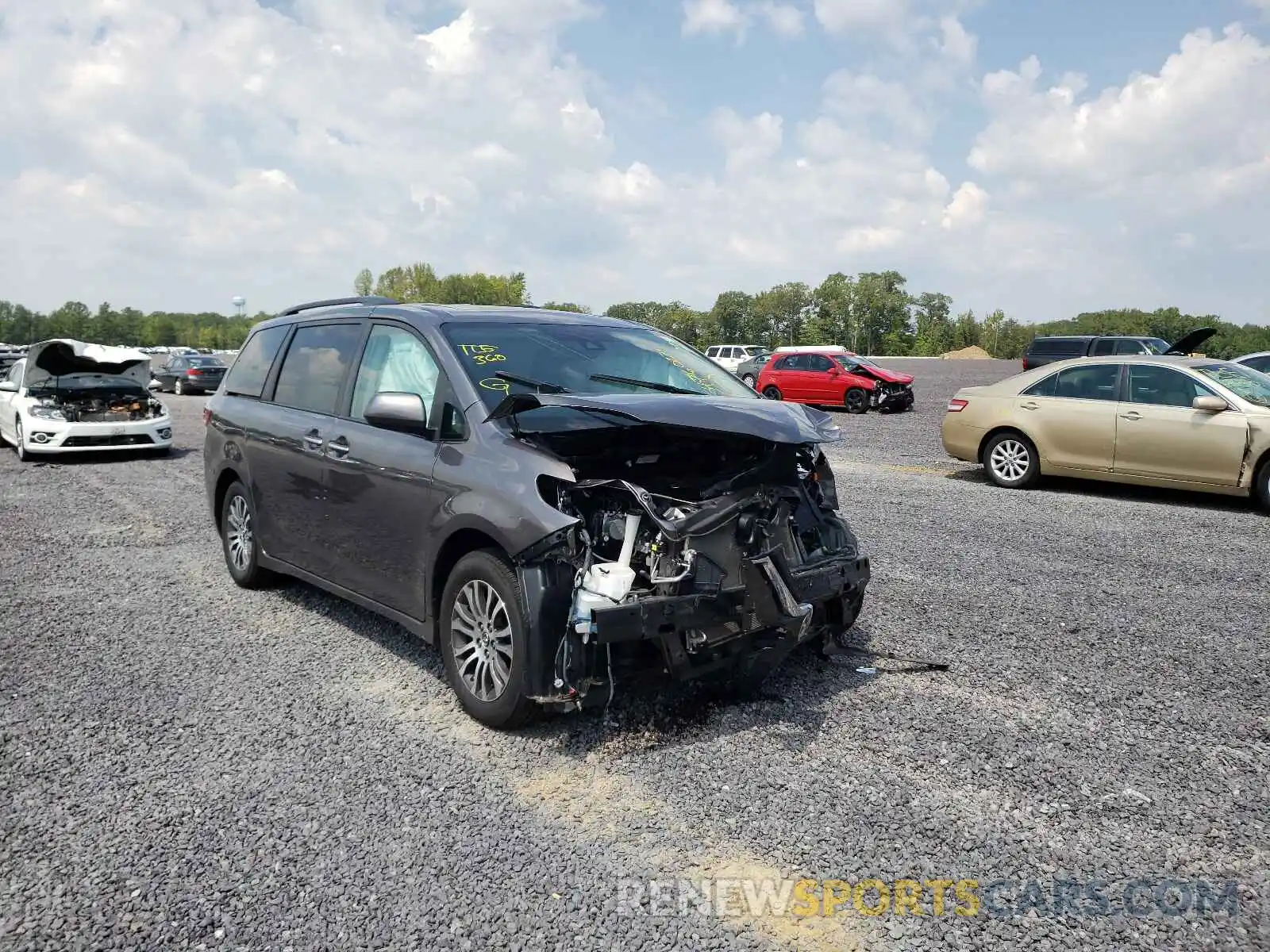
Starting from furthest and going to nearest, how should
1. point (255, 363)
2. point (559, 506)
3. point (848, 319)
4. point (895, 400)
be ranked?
1. point (848, 319)
2. point (895, 400)
3. point (255, 363)
4. point (559, 506)

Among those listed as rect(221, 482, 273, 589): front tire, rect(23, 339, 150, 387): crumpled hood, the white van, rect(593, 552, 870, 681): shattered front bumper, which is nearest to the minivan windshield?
rect(593, 552, 870, 681): shattered front bumper

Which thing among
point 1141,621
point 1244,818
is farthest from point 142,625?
point 1141,621

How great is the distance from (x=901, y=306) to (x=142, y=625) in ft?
425

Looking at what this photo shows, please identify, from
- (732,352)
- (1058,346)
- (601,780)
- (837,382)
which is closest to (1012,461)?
(601,780)

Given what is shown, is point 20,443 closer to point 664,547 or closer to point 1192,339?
point 664,547

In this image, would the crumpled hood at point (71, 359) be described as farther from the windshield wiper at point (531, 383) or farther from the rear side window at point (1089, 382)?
the rear side window at point (1089, 382)

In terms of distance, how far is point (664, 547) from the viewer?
3.76 m

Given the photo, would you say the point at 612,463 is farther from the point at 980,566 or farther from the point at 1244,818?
the point at 980,566

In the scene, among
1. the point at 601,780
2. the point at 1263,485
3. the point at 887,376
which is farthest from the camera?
the point at 887,376

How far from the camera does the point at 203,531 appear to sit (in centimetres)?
847

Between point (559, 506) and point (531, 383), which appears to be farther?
point (531, 383)

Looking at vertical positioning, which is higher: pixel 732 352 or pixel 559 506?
pixel 732 352

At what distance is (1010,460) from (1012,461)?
0.10ft

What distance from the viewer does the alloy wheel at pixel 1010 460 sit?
10.8 m
